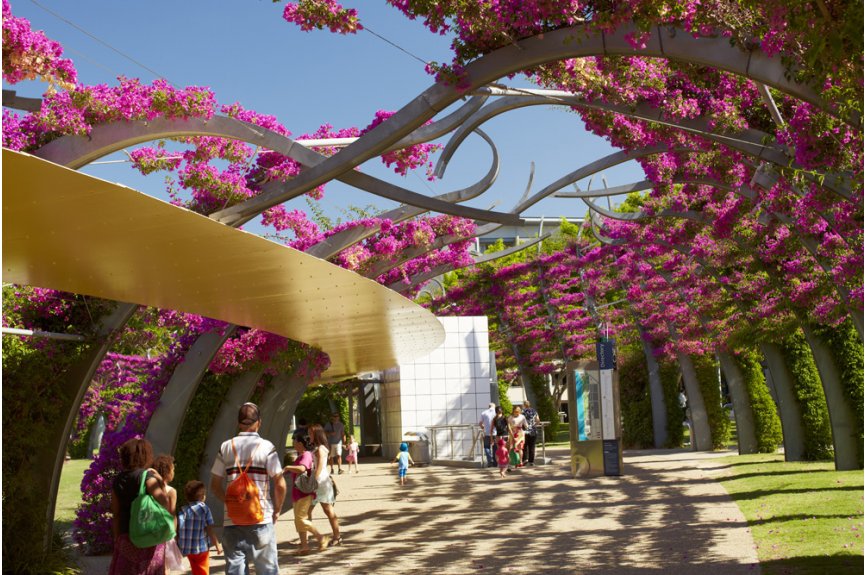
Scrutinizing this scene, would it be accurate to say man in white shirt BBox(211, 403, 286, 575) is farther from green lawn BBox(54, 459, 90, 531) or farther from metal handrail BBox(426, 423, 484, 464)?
metal handrail BBox(426, 423, 484, 464)

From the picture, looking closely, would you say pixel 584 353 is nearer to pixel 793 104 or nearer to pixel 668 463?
pixel 668 463

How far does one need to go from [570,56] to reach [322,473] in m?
6.35

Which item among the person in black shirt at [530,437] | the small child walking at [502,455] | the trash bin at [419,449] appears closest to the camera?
the small child walking at [502,455]

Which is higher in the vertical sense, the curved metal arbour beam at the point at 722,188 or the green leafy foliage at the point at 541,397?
the curved metal arbour beam at the point at 722,188

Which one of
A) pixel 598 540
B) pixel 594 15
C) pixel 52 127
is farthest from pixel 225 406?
pixel 594 15

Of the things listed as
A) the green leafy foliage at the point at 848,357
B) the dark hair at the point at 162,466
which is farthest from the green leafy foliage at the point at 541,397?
the dark hair at the point at 162,466

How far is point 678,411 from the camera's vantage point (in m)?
33.9

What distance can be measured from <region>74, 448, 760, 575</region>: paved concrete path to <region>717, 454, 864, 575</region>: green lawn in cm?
26

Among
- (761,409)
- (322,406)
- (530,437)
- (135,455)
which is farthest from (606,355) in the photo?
(322,406)

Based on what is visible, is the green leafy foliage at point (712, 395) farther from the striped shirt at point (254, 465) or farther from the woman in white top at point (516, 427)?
the striped shirt at point (254, 465)

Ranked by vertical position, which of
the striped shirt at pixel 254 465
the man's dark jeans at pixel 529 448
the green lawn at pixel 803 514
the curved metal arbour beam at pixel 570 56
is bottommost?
the green lawn at pixel 803 514

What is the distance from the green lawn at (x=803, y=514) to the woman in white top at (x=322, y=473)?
14.7 ft

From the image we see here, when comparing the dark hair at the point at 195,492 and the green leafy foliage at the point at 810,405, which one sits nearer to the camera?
the dark hair at the point at 195,492

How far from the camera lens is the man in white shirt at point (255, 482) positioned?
271 inches
